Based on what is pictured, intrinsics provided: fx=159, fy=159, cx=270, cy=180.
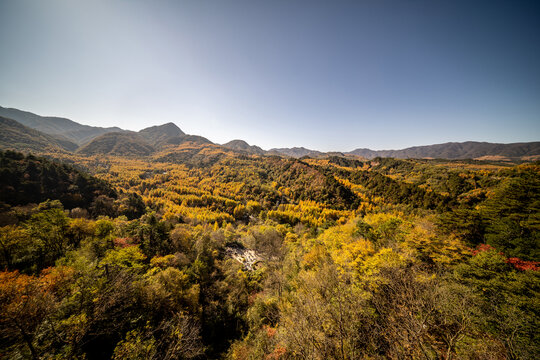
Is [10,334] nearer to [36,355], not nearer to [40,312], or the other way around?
[40,312]

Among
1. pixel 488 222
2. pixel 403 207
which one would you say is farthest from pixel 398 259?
pixel 403 207

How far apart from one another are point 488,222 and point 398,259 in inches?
1009

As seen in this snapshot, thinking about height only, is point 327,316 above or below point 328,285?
above

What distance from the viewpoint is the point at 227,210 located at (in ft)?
305

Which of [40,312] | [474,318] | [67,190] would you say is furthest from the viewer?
[67,190]

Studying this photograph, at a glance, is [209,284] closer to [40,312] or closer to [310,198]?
[40,312]

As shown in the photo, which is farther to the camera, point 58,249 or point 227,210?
point 227,210

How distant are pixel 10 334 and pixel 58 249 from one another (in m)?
21.8

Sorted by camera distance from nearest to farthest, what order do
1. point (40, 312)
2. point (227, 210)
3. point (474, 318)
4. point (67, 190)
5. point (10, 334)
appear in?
point (10, 334) < point (40, 312) < point (474, 318) < point (67, 190) < point (227, 210)

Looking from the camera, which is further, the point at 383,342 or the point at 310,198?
the point at 310,198

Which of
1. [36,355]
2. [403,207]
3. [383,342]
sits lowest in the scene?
[403,207]

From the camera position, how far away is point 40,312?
9.23 metres

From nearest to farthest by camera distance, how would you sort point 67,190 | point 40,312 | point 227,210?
point 40,312, point 67,190, point 227,210

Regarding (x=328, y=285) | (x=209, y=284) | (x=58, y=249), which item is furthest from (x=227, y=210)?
(x=328, y=285)
